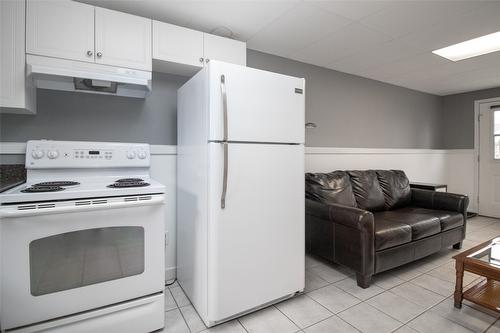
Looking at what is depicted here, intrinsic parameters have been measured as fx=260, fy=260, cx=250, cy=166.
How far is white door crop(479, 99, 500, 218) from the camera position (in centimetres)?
432

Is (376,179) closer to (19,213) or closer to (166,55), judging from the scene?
(166,55)

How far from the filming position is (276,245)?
72.3 inches

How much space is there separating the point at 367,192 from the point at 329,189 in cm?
60

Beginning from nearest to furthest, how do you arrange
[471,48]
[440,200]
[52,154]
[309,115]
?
1. [52,154]
2. [471,48]
3. [440,200]
4. [309,115]

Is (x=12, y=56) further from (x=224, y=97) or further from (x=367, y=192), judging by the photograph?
(x=367, y=192)

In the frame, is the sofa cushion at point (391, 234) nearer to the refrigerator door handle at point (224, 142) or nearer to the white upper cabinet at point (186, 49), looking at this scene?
the refrigerator door handle at point (224, 142)

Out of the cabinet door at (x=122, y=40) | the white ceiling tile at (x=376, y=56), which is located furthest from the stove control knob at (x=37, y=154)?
the white ceiling tile at (x=376, y=56)

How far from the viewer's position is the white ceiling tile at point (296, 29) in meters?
2.10

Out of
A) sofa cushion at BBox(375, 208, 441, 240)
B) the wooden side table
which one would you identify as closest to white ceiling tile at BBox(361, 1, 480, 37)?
sofa cushion at BBox(375, 208, 441, 240)

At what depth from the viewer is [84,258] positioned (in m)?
1.39

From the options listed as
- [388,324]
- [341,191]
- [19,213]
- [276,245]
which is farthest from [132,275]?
[341,191]

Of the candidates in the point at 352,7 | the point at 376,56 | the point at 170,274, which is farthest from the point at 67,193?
the point at 376,56

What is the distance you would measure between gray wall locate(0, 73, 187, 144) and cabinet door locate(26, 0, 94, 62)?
39cm

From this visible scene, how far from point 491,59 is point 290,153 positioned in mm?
3039
